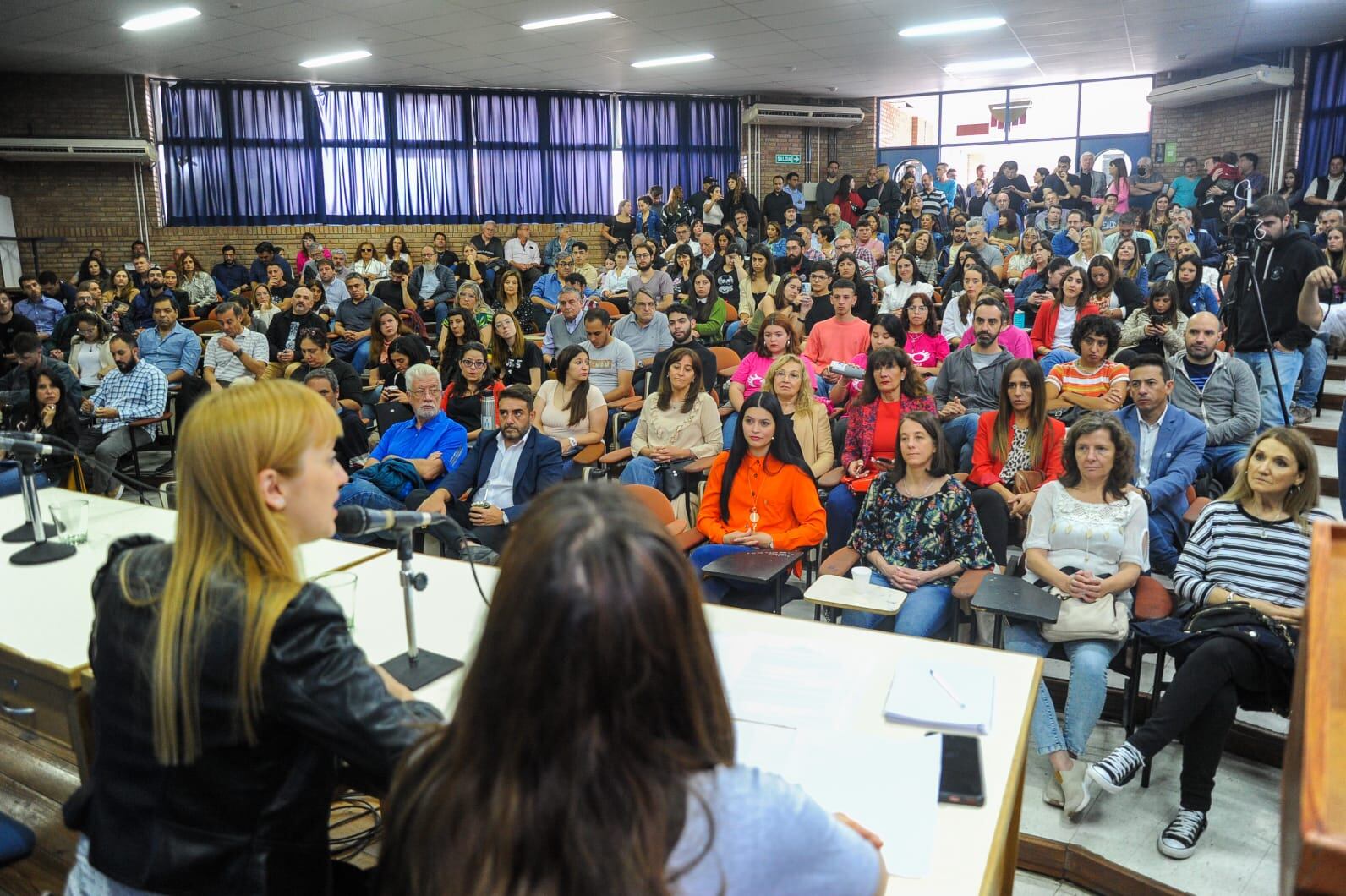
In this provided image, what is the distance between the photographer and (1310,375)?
5438 mm

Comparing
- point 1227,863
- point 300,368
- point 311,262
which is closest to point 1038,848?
point 1227,863

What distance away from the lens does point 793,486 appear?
361 cm

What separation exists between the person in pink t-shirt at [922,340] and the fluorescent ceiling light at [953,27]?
14.9 feet

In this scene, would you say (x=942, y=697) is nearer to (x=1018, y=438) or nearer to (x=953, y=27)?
(x=1018, y=438)

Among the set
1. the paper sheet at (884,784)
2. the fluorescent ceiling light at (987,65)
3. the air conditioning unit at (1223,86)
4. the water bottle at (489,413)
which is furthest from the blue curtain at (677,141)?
the paper sheet at (884,784)

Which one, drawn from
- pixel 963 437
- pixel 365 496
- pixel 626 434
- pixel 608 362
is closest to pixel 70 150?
pixel 608 362

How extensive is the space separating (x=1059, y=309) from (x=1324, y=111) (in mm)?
7084

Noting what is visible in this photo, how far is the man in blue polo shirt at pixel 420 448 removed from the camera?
4.40 meters

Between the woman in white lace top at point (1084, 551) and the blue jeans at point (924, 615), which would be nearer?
the woman in white lace top at point (1084, 551)

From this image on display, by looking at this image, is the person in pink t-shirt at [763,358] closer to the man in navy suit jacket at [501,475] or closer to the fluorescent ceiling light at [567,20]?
the man in navy suit jacket at [501,475]

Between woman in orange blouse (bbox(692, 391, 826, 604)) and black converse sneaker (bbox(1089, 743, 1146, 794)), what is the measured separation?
125 cm

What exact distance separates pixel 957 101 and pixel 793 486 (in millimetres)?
11173

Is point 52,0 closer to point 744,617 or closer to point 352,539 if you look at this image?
point 352,539

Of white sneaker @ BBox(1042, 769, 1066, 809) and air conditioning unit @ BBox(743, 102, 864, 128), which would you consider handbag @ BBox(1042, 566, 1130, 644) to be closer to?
white sneaker @ BBox(1042, 769, 1066, 809)
